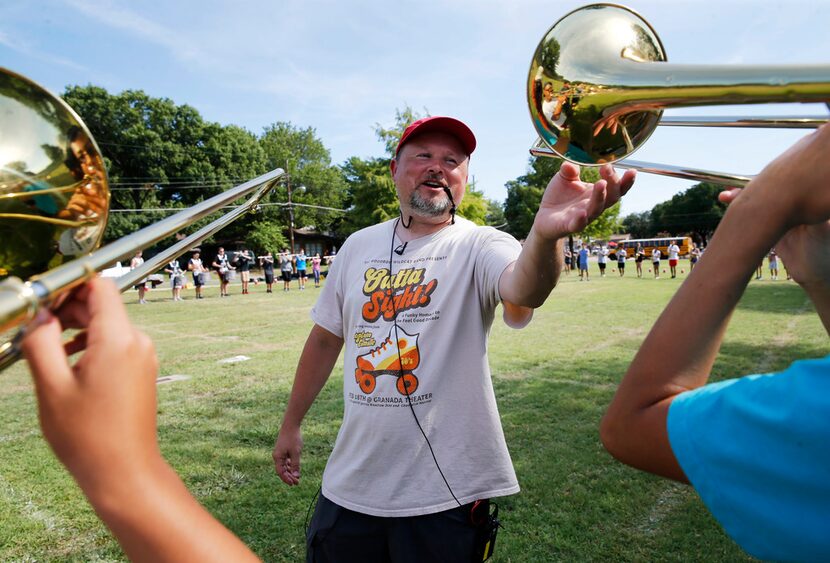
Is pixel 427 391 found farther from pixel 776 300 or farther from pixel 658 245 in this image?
pixel 658 245

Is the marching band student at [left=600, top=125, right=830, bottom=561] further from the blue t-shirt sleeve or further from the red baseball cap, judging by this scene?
the red baseball cap

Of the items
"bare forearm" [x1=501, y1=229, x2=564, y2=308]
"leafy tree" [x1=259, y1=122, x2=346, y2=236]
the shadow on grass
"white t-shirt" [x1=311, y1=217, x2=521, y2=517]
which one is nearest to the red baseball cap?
"white t-shirt" [x1=311, y1=217, x2=521, y2=517]

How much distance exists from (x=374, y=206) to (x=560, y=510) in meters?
28.9

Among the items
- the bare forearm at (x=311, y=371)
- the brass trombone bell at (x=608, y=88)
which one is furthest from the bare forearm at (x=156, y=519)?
the bare forearm at (x=311, y=371)

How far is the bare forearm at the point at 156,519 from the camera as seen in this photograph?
67cm

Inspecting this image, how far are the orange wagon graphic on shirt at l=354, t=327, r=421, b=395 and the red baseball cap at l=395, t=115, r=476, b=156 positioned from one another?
1.03 m

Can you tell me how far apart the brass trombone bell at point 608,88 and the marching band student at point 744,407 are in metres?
0.35

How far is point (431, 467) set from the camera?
7.09ft

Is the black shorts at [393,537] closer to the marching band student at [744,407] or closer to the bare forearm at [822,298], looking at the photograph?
the marching band student at [744,407]

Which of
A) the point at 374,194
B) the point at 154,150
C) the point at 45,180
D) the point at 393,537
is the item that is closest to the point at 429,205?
the point at 393,537

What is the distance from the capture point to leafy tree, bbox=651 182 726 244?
8300 cm

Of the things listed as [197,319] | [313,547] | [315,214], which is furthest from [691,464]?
[315,214]

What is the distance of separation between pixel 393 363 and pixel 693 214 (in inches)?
3769

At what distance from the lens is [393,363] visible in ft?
7.48
